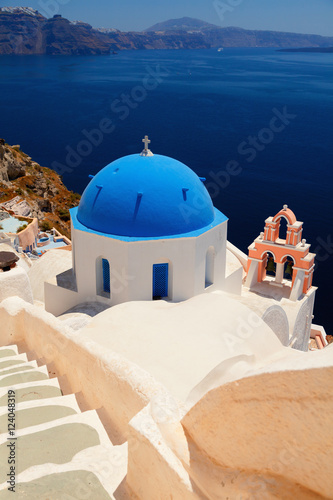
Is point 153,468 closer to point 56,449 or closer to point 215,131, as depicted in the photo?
point 56,449

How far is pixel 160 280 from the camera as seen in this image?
10359 millimetres

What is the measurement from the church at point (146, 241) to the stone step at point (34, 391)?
454 cm

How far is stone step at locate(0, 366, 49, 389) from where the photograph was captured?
553 centimetres

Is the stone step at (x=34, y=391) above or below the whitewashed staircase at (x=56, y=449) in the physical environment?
below

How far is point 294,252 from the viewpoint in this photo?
46.0 feet

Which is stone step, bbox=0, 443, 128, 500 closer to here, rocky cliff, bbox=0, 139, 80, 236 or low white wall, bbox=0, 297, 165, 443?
low white wall, bbox=0, 297, 165, 443

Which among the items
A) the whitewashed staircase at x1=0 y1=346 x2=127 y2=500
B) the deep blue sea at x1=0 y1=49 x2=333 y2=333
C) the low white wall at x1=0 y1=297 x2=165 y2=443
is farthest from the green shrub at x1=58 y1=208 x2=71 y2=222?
the whitewashed staircase at x1=0 y1=346 x2=127 y2=500

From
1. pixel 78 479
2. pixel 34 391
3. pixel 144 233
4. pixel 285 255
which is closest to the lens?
pixel 78 479


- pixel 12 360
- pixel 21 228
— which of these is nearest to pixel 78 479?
pixel 12 360

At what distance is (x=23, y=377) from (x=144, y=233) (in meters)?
4.78

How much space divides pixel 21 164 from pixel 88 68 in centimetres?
11039

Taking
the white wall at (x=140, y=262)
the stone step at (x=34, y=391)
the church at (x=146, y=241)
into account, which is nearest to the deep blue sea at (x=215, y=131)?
the church at (x=146, y=241)

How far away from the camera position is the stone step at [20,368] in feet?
19.4

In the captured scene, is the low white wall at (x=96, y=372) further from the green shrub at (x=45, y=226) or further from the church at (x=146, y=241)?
the green shrub at (x=45, y=226)
